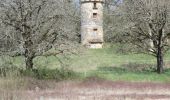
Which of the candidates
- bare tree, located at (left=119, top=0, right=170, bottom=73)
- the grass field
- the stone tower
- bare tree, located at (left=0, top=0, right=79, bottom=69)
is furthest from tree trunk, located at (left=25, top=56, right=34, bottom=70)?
the stone tower

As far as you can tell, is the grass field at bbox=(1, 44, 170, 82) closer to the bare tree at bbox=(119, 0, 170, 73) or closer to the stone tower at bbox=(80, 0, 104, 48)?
the bare tree at bbox=(119, 0, 170, 73)

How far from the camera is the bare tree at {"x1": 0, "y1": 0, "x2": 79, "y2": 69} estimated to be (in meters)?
28.7

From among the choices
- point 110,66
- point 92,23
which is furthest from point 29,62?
point 92,23

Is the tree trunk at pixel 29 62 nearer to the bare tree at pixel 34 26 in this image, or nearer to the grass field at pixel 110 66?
the bare tree at pixel 34 26

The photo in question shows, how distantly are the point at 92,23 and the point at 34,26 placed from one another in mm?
38816

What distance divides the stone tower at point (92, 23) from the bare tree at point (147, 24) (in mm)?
28583

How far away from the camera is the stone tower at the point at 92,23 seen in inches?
2608

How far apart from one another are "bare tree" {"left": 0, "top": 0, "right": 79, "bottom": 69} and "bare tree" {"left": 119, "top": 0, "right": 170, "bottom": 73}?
7.62 m

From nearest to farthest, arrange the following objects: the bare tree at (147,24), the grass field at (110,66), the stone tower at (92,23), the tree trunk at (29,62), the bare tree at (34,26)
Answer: the bare tree at (34,26) < the tree trunk at (29,62) < the grass field at (110,66) < the bare tree at (147,24) < the stone tower at (92,23)

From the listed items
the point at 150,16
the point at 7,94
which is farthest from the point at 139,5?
the point at 7,94

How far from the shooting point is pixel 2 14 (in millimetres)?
28859

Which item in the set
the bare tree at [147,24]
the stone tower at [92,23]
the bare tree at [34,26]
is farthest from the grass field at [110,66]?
the stone tower at [92,23]

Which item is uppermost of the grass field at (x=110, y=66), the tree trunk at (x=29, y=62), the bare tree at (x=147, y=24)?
the bare tree at (x=147, y=24)

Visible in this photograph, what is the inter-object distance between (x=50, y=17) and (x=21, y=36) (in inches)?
84.9
